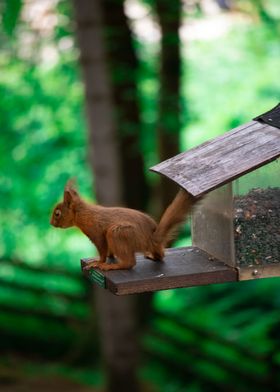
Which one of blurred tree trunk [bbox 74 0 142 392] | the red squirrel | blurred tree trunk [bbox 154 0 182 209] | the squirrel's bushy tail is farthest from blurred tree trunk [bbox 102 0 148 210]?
the squirrel's bushy tail

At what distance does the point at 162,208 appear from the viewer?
788 centimetres

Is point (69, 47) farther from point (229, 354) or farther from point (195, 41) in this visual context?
point (229, 354)

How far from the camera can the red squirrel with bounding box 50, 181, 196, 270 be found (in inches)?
131

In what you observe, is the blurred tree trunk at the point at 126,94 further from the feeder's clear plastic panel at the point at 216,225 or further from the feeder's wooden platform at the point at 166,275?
the feeder's wooden platform at the point at 166,275

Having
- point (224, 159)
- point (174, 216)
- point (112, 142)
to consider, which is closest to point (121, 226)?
point (174, 216)

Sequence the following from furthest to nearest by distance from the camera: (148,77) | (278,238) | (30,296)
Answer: (30,296) < (148,77) < (278,238)

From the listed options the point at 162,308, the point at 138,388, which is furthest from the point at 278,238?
the point at 162,308

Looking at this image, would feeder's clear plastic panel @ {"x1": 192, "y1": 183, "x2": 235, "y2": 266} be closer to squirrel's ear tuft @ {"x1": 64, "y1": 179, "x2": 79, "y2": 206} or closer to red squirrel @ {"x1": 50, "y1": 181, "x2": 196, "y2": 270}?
red squirrel @ {"x1": 50, "y1": 181, "x2": 196, "y2": 270}

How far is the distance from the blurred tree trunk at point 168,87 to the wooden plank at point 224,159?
3.56 metres

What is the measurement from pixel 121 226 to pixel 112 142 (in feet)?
10.2

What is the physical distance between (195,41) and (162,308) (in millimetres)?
2651

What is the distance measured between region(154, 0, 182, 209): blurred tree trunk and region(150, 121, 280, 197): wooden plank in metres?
3.56

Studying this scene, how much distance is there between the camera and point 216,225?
3.51 metres

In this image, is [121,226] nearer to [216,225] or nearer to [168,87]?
[216,225]
